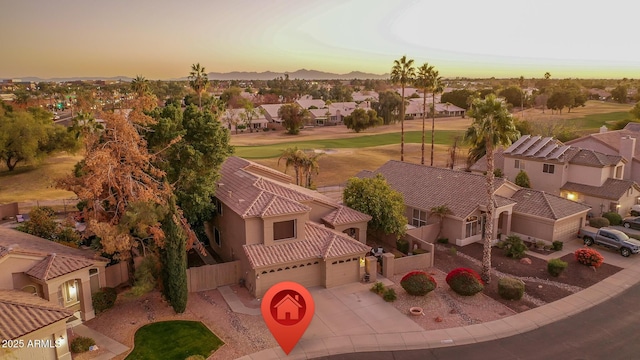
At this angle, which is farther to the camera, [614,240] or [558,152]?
[558,152]

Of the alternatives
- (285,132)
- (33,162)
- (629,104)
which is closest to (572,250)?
(33,162)

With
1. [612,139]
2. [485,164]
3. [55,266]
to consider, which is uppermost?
[612,139]

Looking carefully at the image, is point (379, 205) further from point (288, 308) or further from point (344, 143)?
point (344, 143)

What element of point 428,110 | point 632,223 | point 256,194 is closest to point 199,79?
point 256,194

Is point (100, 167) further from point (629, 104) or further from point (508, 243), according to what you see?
point (629, 104)

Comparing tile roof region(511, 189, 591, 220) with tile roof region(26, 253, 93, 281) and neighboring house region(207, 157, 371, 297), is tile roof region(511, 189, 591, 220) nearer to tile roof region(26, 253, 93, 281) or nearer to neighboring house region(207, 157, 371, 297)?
neighboring house region(207, 157, 371, 297)

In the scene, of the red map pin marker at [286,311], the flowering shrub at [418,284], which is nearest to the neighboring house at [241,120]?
the flowering shrub at [418,284]
